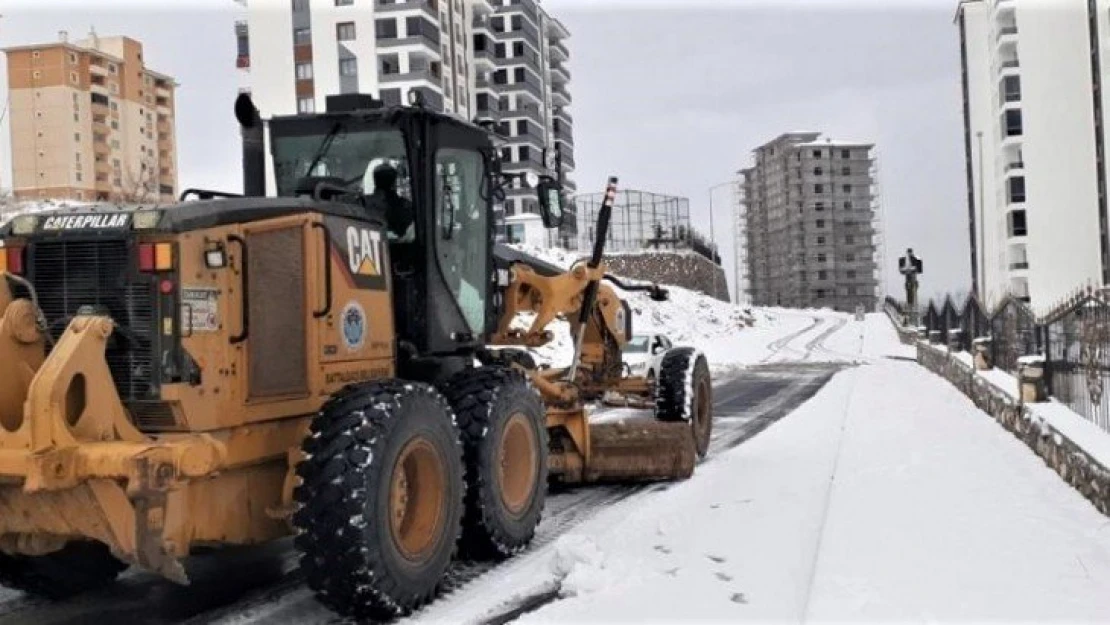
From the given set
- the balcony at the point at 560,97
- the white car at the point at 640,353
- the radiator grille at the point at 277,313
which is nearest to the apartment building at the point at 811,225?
the balcony at the point at 560,97

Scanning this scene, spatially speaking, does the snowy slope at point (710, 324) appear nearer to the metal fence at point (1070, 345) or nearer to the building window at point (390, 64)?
the metal fence at point (1070, 345)

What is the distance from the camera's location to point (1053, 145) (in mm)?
49625

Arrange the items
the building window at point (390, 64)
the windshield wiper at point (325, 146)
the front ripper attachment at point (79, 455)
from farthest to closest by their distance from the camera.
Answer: the building window at point (390, 64)
the windshield wiper at point (325, 146)
the front ripper attachment at point (79, 455)

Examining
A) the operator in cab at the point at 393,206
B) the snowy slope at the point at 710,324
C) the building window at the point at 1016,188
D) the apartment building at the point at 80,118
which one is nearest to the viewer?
the operator in cab at the point at 393,206

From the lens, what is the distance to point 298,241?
567 cm

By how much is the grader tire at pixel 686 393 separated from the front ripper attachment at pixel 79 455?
21.0 ft

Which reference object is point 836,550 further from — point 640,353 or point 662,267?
point 662,267

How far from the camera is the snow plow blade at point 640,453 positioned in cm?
937

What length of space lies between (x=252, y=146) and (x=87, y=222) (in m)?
2.19

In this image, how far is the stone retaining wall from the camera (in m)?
7.31

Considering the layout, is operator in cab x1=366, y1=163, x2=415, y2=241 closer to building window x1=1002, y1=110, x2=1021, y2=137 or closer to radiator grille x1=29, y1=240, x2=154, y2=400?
radiator grille x1=29, y1=240, x2=154, y2=400

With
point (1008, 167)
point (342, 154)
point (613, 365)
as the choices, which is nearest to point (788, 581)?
point (342, 154)

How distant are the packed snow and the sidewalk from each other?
1 centimetres

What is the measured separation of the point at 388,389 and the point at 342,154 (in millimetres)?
2216
